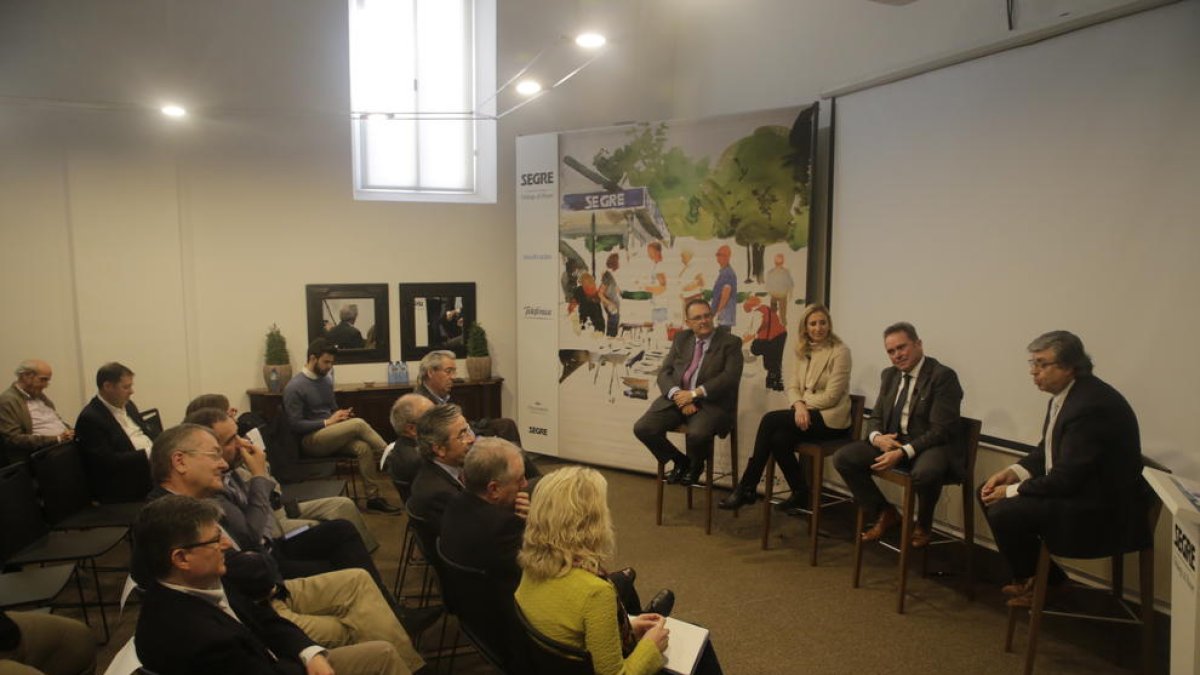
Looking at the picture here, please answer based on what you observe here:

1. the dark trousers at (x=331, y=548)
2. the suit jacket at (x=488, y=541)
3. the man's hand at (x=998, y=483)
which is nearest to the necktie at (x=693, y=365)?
the man's hand at (x=998, y=483)

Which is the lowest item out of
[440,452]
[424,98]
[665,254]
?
[440,452]

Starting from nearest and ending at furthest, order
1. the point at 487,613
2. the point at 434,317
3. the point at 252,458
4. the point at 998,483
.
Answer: the point at 487,613, the point at 252,458, the point at 998,483, the point at 434,317

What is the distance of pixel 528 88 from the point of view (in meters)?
7.06

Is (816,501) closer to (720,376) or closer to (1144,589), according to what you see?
(720,376)

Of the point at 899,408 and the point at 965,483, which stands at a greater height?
the point at 899,408

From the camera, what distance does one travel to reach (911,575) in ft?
13.9

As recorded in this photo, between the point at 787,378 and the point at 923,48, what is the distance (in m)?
2.41

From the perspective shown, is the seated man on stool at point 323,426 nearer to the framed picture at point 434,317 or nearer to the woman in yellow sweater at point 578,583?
the framed picture at point 434,317

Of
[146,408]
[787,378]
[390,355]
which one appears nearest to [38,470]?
[146,408]

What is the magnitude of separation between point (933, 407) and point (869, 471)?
507mm

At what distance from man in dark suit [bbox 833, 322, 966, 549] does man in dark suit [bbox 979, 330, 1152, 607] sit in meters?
0.57

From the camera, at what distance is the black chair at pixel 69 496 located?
147 inches

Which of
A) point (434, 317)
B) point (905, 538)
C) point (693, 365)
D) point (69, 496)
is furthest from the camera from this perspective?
point (434, 317)

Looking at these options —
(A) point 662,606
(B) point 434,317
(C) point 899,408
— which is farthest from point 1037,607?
(B) point 434,317
